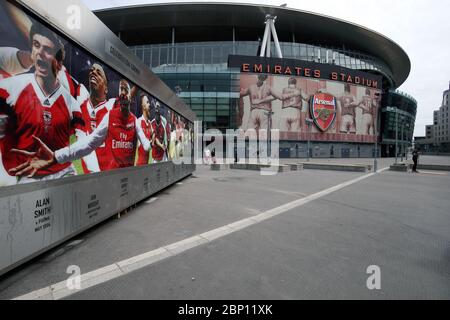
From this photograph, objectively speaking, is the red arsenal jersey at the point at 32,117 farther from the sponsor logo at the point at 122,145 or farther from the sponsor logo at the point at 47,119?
the sponsor logo at the point at 122,145

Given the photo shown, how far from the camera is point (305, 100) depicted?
143ft

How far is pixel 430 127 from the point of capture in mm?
137625

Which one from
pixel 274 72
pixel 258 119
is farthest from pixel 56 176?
pixel 274 72

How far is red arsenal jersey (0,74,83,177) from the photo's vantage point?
2.68 m

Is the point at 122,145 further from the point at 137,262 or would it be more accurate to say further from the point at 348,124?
the point at 348,124

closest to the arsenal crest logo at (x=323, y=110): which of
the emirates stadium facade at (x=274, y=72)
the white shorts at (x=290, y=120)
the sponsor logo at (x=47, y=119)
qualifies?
the emirates stadium facade at (x=274, y=72)

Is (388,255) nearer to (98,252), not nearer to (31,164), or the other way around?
(98,252)

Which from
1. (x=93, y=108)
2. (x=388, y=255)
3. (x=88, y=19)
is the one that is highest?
(x=88, y=19)

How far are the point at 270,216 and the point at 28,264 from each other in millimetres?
5317

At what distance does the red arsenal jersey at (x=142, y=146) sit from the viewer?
21.1ft

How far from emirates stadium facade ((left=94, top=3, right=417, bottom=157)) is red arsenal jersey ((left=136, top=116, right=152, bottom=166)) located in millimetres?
34060

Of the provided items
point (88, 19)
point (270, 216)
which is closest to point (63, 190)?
point (88, 19)

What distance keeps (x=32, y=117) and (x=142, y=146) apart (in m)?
3.64

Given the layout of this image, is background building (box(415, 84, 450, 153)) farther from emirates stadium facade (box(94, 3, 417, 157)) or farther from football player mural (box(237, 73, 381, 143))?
football player mural (box(237, 73, 381, 143))
